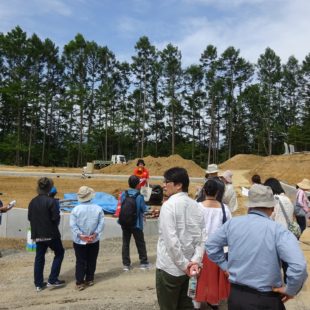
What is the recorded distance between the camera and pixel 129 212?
6582 millimetres

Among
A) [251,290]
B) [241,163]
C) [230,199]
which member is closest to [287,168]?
[241,163]

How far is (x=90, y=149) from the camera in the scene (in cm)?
5662

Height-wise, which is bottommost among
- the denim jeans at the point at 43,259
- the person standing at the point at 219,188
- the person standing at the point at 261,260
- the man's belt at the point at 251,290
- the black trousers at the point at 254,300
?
the denim jeans at the point at 43,259

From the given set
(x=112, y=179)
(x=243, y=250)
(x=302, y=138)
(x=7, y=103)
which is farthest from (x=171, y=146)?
(x=243, y=250)

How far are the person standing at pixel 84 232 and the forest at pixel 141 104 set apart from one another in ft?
166

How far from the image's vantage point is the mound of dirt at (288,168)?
28016 millimetres

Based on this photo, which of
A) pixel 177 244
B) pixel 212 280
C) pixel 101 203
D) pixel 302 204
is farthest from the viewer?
pixel 101 203

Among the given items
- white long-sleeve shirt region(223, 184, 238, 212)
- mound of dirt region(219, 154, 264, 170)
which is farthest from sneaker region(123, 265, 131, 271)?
mound of dirt region(219, 154, 264, 170)

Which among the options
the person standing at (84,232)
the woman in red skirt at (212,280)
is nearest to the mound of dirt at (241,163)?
the person standing at (84,232)

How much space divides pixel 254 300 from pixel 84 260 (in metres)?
3.88

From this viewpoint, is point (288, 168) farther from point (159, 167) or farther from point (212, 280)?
point (212, 280)

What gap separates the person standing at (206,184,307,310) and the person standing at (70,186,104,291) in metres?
3.44

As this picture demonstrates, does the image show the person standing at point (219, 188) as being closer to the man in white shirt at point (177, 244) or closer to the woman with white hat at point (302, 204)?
the man in white shirt at point (177, 244)

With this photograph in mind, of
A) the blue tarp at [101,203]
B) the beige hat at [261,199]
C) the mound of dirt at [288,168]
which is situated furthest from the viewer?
the mound of dirt at [288,168]
